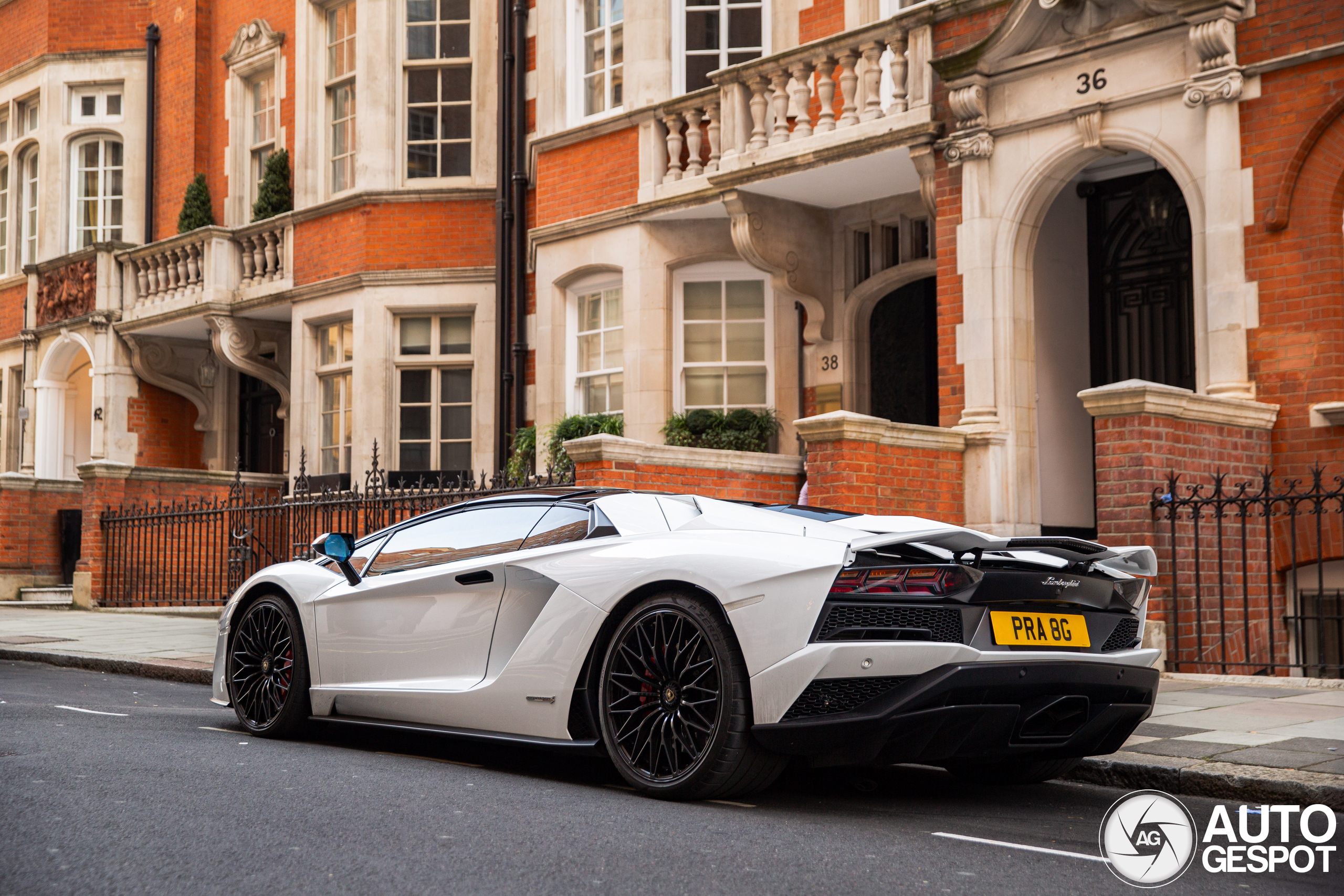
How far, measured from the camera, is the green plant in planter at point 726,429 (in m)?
14.1

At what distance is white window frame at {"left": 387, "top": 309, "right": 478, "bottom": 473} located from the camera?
1767 cm

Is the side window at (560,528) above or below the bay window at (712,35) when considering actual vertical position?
below

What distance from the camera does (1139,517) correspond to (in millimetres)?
9023

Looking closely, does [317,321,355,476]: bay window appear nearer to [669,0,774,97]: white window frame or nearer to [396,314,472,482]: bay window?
[396,314,472,482]: bay window

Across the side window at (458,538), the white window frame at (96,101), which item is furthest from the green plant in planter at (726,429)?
the white window frame at (96,101)

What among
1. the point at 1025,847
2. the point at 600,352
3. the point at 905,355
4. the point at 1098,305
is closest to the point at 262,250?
the point at 600,352

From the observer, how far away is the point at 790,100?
13.6 meters

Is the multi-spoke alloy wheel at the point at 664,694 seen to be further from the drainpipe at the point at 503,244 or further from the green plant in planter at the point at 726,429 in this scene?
the drainpipe at the point at 503,244

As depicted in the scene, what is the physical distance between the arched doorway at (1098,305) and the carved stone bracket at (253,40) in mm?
12103

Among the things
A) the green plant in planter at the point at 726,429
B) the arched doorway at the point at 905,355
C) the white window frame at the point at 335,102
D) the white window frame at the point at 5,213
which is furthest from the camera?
the white window frame at the point at 5,213

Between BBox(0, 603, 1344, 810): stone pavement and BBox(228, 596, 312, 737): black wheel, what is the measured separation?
315 cm

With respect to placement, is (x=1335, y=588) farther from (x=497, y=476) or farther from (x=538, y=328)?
(x=538, y=328)

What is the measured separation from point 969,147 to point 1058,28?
3.85 feet

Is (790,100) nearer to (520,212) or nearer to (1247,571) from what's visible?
(520,212)
